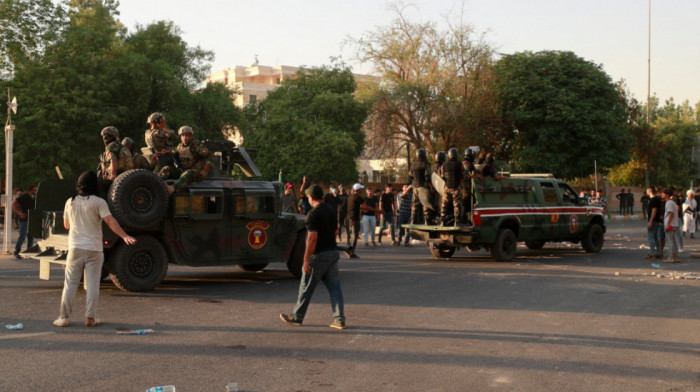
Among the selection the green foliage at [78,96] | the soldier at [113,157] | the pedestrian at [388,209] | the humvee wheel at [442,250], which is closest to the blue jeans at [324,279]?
the soldier at [113,157]

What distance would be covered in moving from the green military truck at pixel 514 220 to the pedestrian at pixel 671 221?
2.42m

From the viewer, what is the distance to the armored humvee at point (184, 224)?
37.0 ft

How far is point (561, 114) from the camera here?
141ft

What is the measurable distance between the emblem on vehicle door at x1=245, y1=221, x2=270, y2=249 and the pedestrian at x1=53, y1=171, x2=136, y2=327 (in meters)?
4.36

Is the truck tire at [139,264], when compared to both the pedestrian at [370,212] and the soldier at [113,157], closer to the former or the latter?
the soldier at [113,157]

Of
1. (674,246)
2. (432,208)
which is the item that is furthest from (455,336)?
(674,246)

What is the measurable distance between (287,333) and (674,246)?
12.7 metres

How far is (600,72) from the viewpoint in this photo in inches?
1786

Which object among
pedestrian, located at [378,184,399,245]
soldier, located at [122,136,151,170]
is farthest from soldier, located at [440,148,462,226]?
soldier, located at [122,136,151,170]

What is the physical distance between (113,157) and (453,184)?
8.18 metres

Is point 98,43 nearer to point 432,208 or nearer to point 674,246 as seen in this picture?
point 432,208

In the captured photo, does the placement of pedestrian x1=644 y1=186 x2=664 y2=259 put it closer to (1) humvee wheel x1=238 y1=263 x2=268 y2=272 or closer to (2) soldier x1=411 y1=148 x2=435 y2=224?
(2) soldier x1=411 y1=148 x2=435 y2=224

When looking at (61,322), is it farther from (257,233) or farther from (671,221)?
(671,221)

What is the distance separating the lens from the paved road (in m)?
6.44
